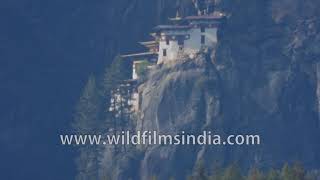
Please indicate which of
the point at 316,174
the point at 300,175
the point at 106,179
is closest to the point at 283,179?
the point at 300,175

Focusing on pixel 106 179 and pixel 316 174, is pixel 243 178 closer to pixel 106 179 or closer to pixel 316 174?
pixel 106 179

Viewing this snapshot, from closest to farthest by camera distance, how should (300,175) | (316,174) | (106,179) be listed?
(300,175), (106,179), (316,174)

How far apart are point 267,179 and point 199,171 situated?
5016mm

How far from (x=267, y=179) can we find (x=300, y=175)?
4893mm

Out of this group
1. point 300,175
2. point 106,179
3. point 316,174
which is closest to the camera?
point 300,175

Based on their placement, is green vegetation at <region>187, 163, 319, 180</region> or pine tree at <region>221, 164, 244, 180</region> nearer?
green vegetation at <region>187, 163, 319, 180</region>

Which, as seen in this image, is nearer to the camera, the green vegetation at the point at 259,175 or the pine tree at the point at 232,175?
the green vegetation at the point at 259,175

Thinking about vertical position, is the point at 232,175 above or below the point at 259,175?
above

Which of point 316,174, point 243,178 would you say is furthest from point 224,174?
point 316,174

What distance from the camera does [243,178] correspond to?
174 metres

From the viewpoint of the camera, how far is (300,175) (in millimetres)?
166625

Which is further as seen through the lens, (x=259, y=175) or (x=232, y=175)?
(x=259, y=175)

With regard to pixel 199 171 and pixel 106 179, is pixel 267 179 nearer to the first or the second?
pixel 199 171

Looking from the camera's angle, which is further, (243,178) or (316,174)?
(316,174)
